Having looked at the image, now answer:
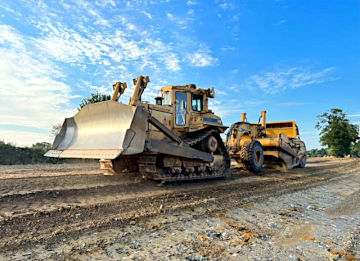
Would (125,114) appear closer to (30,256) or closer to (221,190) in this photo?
(221,190)

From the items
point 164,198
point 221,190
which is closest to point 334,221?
point 221,190

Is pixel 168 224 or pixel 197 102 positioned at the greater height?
pixel 197 102

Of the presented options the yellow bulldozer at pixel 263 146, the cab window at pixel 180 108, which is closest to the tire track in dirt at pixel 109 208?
the cab window at pixel 180 108

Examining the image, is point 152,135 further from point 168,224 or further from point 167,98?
point 168,224

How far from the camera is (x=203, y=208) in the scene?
4.58 metres

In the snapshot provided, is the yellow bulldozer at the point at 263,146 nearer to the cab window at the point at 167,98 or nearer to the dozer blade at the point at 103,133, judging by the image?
the cab window at the point at 167,98

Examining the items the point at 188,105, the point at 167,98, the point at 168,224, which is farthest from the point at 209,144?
the point at 168,224

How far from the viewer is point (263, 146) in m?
12.2

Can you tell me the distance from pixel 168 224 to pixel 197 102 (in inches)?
218

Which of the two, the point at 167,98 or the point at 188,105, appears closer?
the point at 167,98

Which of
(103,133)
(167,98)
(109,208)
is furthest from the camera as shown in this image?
(167,98)

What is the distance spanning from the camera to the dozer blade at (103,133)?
5473mm

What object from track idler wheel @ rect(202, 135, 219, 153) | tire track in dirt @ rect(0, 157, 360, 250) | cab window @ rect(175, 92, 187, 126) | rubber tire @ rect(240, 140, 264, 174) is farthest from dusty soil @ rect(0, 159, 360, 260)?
rubber tire @ rect(240, 140, 264, 174)

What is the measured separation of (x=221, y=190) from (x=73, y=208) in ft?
12.3
